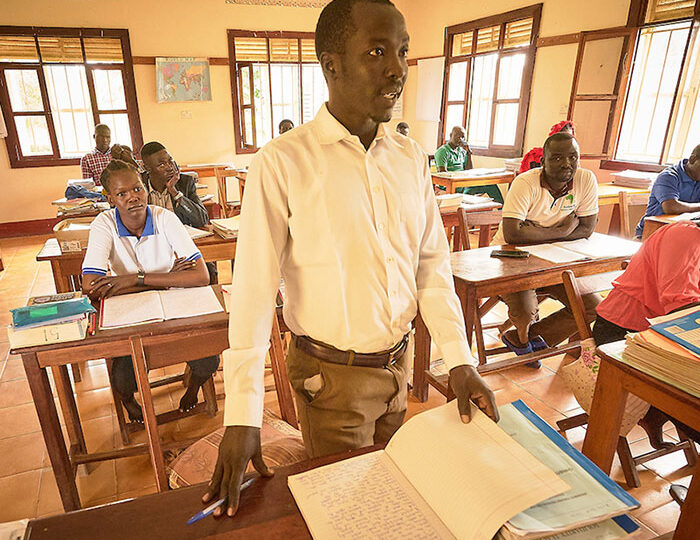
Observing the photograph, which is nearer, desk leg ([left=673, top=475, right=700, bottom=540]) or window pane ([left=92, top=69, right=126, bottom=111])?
desk leg ([left=673, top=475, right=700, bottom=540])

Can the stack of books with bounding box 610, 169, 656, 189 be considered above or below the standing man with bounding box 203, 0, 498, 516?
below

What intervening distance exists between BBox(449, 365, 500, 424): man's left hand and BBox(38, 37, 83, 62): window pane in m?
7.23

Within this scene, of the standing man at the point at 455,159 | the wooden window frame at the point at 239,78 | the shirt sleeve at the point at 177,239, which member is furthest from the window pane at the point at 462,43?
the shirt sleeve at the point at 177,239

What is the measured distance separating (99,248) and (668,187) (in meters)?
3.85

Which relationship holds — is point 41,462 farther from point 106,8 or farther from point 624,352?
point 106,8

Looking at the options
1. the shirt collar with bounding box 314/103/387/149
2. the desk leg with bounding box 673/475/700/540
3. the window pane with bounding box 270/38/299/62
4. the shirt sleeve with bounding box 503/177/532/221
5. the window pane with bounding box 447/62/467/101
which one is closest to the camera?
the shirt collar with bounding box 314/103/387/149

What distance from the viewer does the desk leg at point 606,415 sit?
1289 millimetres

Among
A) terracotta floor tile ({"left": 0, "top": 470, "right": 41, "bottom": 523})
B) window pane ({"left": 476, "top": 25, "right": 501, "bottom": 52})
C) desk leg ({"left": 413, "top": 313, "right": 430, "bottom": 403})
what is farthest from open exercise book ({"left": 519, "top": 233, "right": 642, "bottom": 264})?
window pane ({"left": 476, "top": 25, "right": 501, "bottom": 52})

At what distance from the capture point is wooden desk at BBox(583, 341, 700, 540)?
1067 millimetres

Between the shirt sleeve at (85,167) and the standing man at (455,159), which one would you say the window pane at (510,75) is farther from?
the shirt sleeve at (85,167)

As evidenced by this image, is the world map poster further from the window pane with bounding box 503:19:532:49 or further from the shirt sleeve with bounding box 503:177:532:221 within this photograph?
the shirt sleeve with bounding box 503:177:532:221

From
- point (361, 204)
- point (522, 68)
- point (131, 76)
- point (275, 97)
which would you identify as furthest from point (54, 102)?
point (361, 204)

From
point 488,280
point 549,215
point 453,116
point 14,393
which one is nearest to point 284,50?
point 453,116

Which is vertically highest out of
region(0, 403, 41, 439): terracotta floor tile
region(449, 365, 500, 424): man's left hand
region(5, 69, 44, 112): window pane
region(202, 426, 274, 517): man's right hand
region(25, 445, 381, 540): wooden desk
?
region(5, 69, 44, 112): window pane
